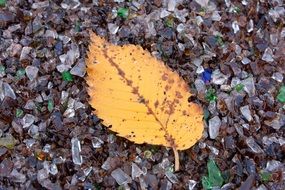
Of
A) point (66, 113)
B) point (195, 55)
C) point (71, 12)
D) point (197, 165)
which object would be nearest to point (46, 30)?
point (71, 12)

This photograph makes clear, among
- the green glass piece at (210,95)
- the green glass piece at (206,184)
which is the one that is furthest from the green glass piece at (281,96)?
the green glass piece at (206,184)

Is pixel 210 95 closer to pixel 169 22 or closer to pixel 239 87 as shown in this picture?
pixel 239 87

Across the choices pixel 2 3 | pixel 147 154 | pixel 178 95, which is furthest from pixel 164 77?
pixel 2 3

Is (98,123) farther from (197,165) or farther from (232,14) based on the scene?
(232,14)

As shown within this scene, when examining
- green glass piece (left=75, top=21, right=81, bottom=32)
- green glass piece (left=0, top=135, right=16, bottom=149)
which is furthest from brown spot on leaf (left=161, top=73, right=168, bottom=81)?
green glass piece (left=0, top=135, right=16, bottom=149)

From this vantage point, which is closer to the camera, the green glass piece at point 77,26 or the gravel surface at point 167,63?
the gravel surface at point 167,63

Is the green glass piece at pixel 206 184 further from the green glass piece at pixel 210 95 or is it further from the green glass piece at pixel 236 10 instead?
the green glass piece at pixel 236 10

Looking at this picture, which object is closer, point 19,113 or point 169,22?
point 19,113

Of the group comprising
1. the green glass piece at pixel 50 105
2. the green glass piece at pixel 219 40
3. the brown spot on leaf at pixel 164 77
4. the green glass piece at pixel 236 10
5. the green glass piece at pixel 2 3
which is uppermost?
the green glass piece at pixel 236 10
